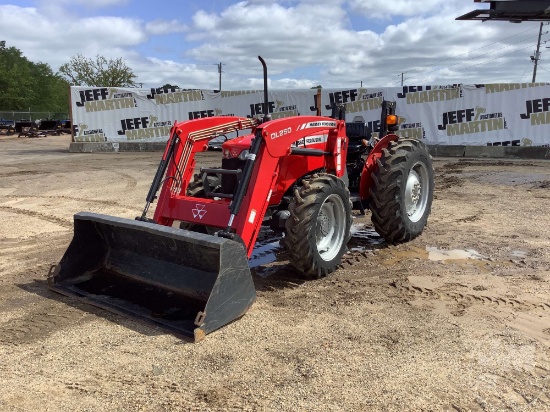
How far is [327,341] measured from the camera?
389 centimetres

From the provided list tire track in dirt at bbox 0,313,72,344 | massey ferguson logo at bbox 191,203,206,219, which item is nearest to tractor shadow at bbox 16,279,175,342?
tire track in dirt at bbox 0,313,72,344

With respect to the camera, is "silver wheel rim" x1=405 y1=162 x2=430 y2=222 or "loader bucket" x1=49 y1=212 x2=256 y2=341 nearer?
"loader bucket" x1=49 y1=212 x2=256 y2=341

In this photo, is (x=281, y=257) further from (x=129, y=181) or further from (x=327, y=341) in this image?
(x=129, y=181)

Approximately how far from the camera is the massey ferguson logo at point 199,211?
16.3 feet

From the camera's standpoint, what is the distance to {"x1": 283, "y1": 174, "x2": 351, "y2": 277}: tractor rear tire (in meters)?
4.74

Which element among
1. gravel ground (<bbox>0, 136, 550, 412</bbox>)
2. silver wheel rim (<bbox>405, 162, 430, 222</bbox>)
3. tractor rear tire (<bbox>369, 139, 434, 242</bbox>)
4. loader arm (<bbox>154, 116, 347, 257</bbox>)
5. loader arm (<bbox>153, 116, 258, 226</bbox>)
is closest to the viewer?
gravel ground (<bbox>0, 136, 550, 412</bbox>)

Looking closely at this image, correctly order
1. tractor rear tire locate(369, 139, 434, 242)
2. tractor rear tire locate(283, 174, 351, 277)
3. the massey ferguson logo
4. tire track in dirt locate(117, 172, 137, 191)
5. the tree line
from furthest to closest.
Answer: the tree line < tire track in dirt locate(117, 172, 137, 191) < tractor rear tire locate(369, 139, 434, 242) < the massey ferguson logo < tractor rear tire locate(283, 174, 351, 277)

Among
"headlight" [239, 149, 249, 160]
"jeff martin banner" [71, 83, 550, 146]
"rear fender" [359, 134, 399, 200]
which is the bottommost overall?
"rear fender" [359, 134, 399, 200]

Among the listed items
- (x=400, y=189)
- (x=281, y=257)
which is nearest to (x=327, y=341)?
(x=281, y=257)

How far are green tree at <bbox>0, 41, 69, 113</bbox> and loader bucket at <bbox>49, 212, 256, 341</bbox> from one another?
58.9 metres

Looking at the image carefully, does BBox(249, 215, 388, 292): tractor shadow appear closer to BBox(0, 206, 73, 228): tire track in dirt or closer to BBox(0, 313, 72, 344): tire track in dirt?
BBox(0, 313, 72, 344): tire track in dirt

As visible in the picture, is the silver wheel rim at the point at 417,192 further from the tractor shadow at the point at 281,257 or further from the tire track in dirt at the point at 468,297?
the tire track in dirt at the point at 468,297

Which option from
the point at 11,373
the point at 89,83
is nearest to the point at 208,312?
the point at 11,373

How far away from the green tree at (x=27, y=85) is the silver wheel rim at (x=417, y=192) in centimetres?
5891
